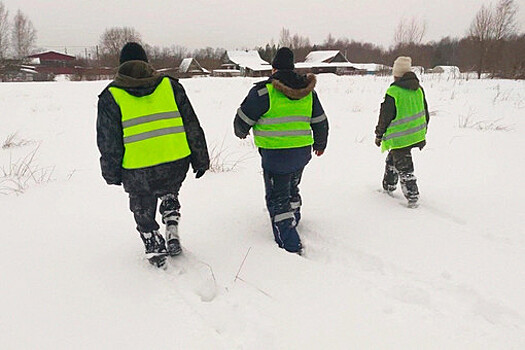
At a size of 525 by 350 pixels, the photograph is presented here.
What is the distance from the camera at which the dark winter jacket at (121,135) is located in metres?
2.35

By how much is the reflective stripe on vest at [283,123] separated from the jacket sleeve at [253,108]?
42 mm

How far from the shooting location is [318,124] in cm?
314

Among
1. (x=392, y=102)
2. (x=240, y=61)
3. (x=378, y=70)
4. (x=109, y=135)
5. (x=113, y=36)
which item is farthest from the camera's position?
(x=240, y=61)

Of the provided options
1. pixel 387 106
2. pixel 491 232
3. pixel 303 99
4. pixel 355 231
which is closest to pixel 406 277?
pixel 355 231

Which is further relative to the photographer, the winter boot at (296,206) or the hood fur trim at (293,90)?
the winter boot at (296,206)

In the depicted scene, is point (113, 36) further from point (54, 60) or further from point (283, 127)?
point (283, 127)

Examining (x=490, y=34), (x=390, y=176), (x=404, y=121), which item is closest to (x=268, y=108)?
(x=404, y=121)

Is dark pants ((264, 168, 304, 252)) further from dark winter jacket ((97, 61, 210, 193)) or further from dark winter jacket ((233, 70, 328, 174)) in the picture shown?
dark winter jacket ((97, 61, 210, 193))

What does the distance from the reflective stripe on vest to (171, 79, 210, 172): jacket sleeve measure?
542 mm

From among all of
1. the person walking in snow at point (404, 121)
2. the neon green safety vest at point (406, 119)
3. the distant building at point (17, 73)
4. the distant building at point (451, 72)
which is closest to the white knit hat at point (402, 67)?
the person walking in snow at point (404, 121)

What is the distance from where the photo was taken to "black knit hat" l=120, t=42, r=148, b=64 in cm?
243

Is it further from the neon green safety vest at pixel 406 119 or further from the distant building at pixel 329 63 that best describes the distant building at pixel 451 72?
the distant building at pixel 329 63

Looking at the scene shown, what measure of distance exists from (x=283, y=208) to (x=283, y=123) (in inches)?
29.9

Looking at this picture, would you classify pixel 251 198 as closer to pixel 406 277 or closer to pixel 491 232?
pixel 406 277
